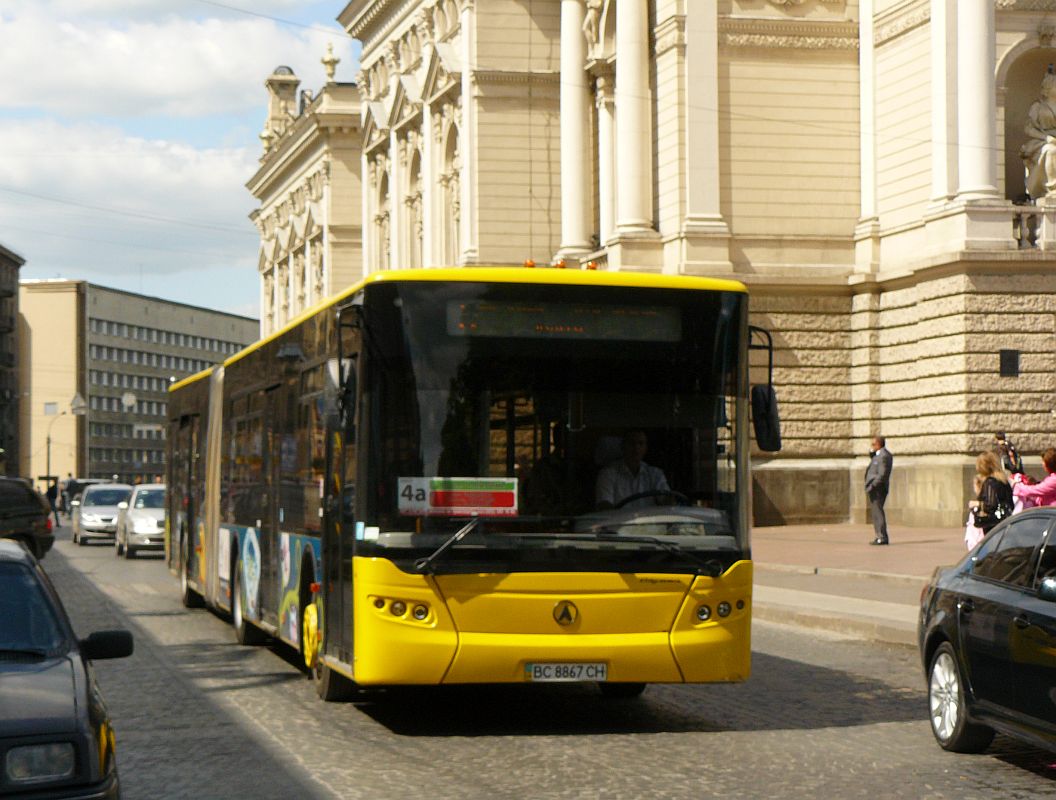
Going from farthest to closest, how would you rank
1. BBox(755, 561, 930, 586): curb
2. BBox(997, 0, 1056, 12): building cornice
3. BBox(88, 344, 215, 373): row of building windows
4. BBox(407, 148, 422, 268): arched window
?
BBox(88, 344, 215, 373): row of building windows → BBox(407, 148, 422, 268): arched window → BBox(997, 0, 1056, 12): building cornice → BBox(755, 561, 930, 586): curb

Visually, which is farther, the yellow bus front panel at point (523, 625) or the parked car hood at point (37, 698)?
the yellow bus front panel at point (523, 625)

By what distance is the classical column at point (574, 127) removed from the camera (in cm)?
5188

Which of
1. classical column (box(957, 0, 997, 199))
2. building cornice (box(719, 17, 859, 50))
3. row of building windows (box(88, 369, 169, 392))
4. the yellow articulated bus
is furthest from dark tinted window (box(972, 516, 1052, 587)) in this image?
row of building windows (box(88, 369, 169, 392))

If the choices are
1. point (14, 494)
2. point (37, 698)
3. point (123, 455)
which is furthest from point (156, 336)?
point (37, 698)

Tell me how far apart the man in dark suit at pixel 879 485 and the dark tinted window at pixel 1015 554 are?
21.8 m

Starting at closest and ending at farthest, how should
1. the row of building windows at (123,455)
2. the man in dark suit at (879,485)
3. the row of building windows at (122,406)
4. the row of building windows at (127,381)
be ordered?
the man in dark suit at (879,485), the row of building windows at (127,381), the row of building windows at (122,406), the row of building windows at (123,455)

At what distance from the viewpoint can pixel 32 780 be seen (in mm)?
6820

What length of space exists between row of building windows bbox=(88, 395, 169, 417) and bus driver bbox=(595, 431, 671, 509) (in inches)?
6097

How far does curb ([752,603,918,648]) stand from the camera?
58.9 feet

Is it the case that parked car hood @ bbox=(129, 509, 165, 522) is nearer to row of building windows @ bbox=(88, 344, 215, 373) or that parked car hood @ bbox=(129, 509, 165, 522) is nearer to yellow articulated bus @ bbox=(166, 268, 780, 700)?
yellow articulated bus @ bbox=(166, 268, 780, 700)

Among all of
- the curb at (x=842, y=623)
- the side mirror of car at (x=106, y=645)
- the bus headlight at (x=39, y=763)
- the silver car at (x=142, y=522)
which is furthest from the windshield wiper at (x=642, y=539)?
the silver car at (x=142, y=522)

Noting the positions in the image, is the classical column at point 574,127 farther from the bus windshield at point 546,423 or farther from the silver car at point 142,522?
the bus windshield at point 546,423

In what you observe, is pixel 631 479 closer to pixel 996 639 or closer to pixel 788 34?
pixel 996 639

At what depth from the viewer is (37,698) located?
23.9 ft
